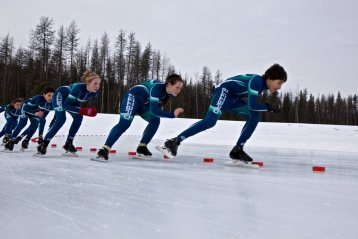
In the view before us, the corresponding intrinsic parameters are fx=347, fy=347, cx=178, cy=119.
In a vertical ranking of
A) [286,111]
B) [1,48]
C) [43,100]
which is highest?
[1,48]

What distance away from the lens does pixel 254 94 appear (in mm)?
4977

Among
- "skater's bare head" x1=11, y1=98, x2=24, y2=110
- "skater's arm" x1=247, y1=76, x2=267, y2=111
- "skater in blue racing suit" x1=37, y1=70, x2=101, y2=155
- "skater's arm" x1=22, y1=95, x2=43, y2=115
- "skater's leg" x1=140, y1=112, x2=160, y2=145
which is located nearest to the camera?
"skater's arm" x1=247, y1=76, x2=267, y2=111

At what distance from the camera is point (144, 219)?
1.94 metres

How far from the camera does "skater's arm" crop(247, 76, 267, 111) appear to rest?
195 inches

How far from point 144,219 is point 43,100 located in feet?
23.7

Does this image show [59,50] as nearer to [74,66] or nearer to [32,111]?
[74,66]

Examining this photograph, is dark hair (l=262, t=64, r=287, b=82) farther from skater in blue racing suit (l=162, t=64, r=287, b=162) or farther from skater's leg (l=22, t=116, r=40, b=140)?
skater's leg (l=22, t=116, r=40, b=140)

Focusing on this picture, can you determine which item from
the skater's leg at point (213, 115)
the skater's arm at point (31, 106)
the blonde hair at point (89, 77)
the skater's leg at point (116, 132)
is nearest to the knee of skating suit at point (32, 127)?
the skater's arm at point (31, 106)

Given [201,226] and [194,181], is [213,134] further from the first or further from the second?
[201,226]

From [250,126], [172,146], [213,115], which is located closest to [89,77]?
[172,146]

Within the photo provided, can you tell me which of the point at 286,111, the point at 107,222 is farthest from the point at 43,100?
the point at 286,111

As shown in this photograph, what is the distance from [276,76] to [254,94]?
41cm

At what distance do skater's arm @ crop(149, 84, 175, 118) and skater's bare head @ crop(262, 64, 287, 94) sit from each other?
1.58m

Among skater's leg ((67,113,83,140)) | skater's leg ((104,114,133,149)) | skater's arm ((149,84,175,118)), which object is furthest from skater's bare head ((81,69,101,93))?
skater's arm ((149,84,175,118))
